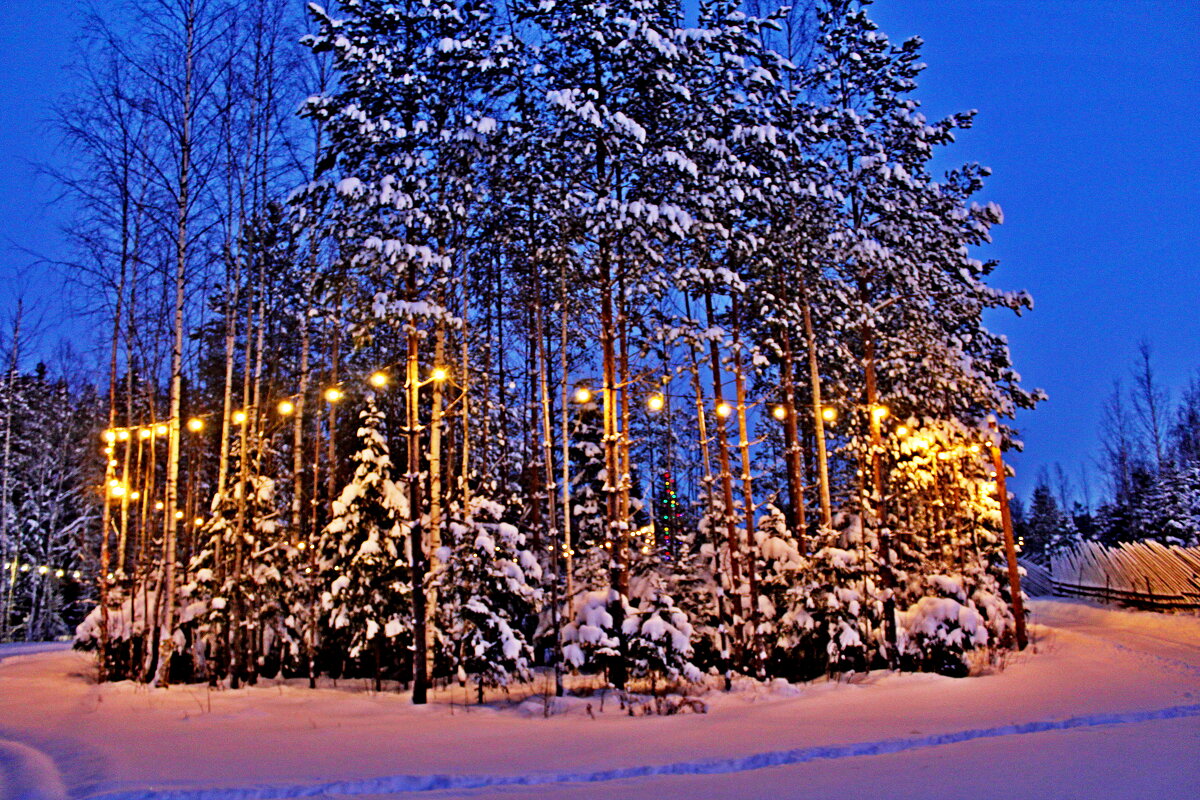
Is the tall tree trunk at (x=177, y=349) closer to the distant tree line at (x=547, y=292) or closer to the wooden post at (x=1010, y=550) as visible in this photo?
the distant tree line at (x=547, y=292)

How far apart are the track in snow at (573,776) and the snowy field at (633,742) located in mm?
25

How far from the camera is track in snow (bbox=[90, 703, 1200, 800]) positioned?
23.7 feet

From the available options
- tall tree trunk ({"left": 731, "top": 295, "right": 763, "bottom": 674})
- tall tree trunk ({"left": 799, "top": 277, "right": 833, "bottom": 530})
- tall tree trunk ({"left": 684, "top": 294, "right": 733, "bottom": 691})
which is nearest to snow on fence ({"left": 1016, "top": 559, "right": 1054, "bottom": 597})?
tall tree trunk ({"left": 799, "top": 277, "right": 833, "bottom": 530})

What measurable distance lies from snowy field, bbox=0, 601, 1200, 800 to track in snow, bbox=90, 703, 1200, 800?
25 mm

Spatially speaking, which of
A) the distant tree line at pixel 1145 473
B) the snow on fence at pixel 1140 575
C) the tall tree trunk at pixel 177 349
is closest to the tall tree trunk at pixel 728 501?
the tall tree trunk at pixel 177 349

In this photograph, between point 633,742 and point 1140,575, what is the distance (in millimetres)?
29941

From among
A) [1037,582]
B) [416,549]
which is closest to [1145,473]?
[1037,582]

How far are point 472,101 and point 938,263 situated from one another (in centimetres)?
1125

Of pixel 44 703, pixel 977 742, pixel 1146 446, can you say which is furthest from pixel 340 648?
pixel 1146 446

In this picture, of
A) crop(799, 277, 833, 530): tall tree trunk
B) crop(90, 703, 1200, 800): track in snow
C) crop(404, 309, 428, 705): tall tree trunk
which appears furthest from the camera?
crop(799, 277, 833, 530): tall tree trunk

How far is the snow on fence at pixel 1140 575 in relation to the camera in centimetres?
2880

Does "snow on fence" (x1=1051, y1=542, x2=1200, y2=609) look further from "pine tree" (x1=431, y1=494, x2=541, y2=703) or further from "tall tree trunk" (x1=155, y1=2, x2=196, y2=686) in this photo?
"tall tree trunk" (x1=155, y1=2, x2=196, y2=686)

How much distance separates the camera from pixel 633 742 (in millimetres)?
10086

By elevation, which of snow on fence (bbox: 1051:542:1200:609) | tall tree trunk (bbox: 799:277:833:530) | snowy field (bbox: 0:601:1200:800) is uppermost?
tall tree trunk (bbox: 799:277:833:530)
